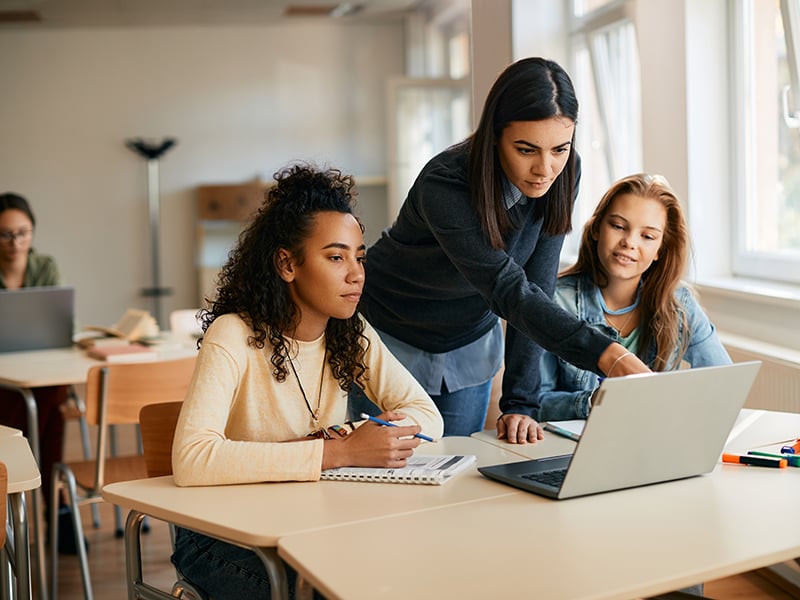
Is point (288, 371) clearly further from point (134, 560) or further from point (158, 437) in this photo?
point (134, 560)

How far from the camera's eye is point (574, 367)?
221 centimetres

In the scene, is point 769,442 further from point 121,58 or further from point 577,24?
point 121,58

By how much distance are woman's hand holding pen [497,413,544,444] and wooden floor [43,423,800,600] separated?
50.1 inches

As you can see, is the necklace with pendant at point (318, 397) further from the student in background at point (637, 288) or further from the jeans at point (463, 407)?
the student in background at point (637, 288)

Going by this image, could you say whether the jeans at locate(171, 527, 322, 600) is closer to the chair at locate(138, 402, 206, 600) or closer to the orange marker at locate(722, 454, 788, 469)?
the chair at locate(138, 402, 206, 600)

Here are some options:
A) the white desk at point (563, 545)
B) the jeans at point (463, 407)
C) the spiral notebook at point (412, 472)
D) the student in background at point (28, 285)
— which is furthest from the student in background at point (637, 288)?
the student in background at point (28, 285)

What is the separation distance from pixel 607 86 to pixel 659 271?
2.47m

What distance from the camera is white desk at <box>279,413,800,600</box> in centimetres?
115

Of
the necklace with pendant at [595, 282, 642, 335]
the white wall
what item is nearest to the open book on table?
the necklace with pendant at [595, 282, 642, 335]

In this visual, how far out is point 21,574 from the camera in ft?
6.28

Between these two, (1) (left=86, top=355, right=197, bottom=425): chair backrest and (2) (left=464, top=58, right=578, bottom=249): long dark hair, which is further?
(1) (left=86, top=355, right=197, bottom=425): chair backrest

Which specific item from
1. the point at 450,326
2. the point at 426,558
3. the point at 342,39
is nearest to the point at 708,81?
the point at 450,326

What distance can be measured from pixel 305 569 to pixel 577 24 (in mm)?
3876

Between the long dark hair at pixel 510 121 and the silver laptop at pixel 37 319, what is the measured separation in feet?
6.60
